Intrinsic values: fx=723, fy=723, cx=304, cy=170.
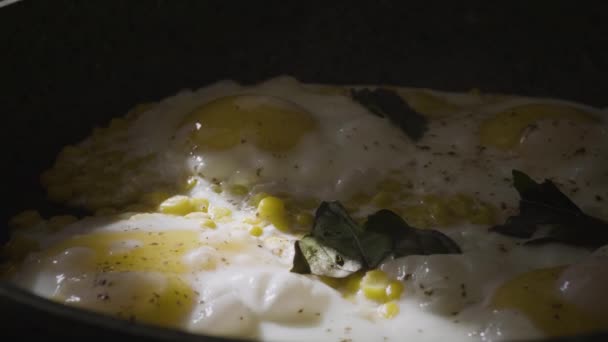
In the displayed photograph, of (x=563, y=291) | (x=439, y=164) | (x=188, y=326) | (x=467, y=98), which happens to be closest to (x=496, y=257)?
(x=563, y=291)

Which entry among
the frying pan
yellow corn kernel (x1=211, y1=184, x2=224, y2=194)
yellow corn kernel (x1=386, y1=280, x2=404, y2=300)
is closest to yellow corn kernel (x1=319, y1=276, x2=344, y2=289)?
yellow corn kernel (x1=386, y1=280, x2=404, y2=300)

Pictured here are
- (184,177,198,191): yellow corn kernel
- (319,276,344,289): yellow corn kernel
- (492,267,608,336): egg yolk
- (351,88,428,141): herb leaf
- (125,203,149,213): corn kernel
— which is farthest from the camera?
(351,88,428,141): herb leaf

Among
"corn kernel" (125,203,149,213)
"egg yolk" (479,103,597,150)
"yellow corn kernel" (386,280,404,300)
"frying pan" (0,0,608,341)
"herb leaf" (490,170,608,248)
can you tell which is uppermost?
"frying pan" (0,0,608,341)

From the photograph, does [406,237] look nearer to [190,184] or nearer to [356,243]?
[356,243]

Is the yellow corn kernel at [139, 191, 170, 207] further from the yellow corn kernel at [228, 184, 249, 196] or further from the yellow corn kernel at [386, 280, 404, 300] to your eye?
the yellow corn kernel at [386, 280, 404, 300]

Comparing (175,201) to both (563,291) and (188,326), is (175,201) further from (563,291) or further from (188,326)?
(563,291)

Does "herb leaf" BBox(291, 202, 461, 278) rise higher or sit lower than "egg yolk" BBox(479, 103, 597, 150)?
lower

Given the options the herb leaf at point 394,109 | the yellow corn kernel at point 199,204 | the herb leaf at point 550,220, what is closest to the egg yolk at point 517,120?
the herb leaf at point 394,109
